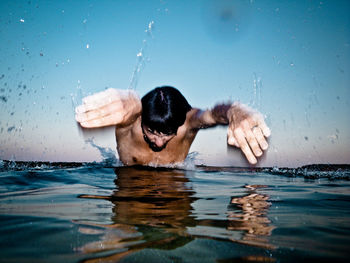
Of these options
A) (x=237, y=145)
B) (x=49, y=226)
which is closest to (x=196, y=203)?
(x=237, y=145)

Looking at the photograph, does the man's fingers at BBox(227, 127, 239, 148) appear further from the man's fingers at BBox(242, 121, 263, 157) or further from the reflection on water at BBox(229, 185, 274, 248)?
the reflection on water at BBox(229, 185, 274, 248)

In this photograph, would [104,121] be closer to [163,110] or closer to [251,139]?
[251,139]

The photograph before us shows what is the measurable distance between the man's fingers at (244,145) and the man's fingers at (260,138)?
0.37 feet

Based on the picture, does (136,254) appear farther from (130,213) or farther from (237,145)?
(237,145)

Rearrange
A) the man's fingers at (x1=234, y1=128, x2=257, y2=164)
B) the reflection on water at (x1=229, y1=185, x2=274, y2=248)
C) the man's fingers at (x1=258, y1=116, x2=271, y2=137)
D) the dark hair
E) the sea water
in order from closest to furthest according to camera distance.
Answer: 1. the sea water
2. the reflection on water at (x1=229, y1=185, x2=274, y2=248)
3. the man's fingers at (x1=234, y1=128, x2=257, y2=164)
4. the man's fingers at (x1=258, y1=116, x2=271, y2=137)
5. the dark hair

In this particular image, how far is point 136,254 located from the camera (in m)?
1.08

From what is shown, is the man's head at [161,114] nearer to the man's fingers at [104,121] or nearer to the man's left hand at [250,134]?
the man's fingers at [104,121]

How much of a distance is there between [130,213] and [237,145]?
123cm

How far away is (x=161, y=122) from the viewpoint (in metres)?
5.24

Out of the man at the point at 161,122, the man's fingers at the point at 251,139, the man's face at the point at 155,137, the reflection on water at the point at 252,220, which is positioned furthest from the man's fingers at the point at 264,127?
the man's face at the point at 155,137

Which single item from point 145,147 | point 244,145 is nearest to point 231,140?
point 244,145

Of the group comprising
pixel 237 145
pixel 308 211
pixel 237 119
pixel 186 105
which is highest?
pixel 186 105

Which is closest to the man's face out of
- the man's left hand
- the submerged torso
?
the submerged torso

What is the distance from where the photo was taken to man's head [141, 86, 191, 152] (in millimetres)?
5281
